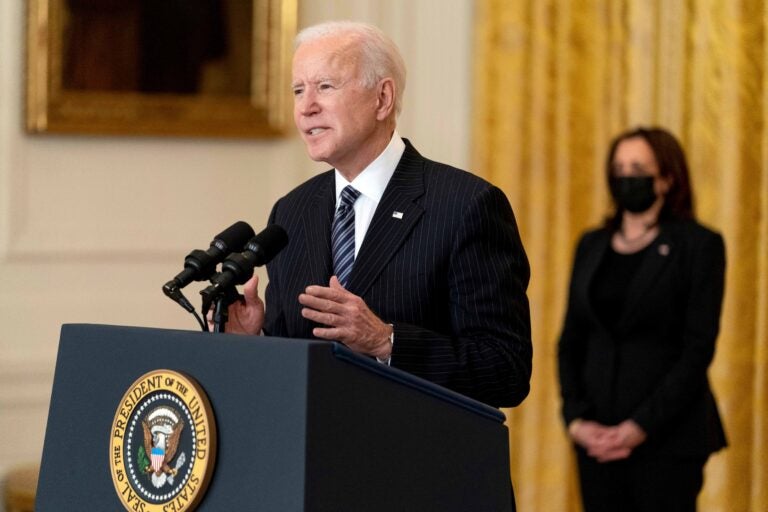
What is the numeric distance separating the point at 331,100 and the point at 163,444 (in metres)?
1.14

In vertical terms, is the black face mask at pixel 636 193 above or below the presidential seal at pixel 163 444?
above

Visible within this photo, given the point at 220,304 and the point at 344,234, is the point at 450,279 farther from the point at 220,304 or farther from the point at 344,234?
the point at 220,304

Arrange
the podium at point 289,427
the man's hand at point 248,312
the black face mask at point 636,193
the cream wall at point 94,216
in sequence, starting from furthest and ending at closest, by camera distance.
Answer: the cream wall at point 94,216, the black face mask at point 636,193, the man's hand at point 248,312, the podium at point 289,427

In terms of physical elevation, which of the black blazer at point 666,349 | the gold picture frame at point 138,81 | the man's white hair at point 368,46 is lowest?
the black blazer at point 666,349

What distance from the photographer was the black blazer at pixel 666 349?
4848 mm

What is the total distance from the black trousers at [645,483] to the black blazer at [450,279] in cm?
223

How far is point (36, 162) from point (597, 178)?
298 centimetres

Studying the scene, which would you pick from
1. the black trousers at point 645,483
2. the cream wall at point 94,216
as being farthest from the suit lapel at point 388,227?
the cream wall at point 94,216

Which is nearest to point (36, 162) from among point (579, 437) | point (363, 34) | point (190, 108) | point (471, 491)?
point (190, 108)

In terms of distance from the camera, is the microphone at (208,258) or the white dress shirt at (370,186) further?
the white dress shirt at (370,186)

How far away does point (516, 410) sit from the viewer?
6.69m

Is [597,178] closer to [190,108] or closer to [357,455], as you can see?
[190,108]

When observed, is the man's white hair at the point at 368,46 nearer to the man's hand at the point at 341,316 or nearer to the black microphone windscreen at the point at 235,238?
the black microphone windscreen at the point at 235,238

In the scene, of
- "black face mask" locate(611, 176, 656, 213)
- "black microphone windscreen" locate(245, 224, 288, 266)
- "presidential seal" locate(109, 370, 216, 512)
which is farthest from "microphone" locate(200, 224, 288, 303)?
"black face mask" locate(611, 176, 656, 213)
